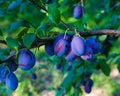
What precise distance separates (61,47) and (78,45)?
0.06 metres

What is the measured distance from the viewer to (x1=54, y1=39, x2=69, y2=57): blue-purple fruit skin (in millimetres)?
978

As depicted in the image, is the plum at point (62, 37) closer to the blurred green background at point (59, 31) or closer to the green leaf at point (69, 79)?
the blurred green background at point (59, 31)

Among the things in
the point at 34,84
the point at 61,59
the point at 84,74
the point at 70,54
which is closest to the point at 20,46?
the point at 70,54

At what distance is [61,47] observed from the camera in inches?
38.5

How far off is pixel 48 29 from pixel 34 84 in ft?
7.39

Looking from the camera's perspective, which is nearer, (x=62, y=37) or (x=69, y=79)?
(x=62, y=37)

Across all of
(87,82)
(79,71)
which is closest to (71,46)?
(79,71)

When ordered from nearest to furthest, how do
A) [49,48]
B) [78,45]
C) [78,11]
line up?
[78,45] → [49,48] → [78,11]

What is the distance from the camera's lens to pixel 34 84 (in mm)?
3279

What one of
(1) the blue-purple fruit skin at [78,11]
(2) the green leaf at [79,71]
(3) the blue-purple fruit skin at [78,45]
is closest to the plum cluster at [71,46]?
(3) the blue-purple fruit skin at [78,45]

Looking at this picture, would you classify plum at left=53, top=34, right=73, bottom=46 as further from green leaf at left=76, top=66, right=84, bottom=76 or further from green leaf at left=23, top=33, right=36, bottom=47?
green leaf at left=76, top=66, right=84, bottom=76

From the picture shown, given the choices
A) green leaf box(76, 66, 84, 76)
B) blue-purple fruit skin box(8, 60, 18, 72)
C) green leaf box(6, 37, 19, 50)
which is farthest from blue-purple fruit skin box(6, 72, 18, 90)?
green leaf box(76, 66, 84, 76)

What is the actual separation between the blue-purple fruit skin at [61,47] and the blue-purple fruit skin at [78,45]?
3cm

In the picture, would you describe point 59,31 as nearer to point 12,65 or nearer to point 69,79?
point 69,79
